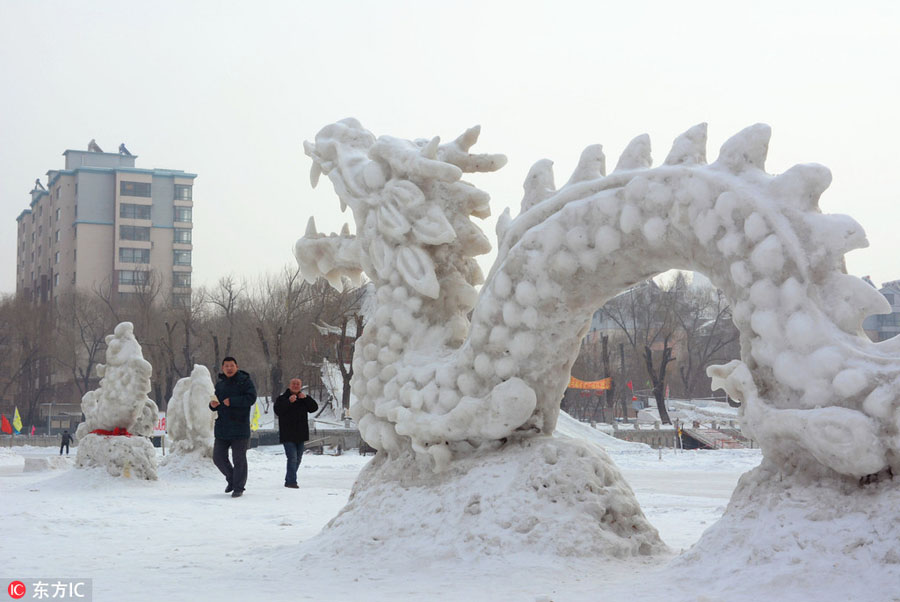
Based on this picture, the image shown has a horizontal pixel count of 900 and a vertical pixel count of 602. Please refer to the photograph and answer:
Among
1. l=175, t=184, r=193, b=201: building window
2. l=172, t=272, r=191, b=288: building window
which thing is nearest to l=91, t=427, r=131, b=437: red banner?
l=172, t=272, r=191, b=288: building window

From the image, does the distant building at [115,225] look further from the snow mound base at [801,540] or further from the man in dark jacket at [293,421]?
the snow mound base at [801,540]

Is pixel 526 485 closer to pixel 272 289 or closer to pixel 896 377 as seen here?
pixel 896 377

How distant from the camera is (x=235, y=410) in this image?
8.15 meters

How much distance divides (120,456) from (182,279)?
139 feet

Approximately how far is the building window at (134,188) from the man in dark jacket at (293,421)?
4340 cm

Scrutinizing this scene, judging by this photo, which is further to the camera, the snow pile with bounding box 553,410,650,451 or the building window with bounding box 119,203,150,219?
the building window with bounding box 119,203,150,219

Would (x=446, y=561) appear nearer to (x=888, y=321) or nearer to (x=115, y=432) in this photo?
(x=115, y=432)

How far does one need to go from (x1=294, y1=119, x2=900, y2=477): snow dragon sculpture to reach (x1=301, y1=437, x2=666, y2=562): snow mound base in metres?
0.19

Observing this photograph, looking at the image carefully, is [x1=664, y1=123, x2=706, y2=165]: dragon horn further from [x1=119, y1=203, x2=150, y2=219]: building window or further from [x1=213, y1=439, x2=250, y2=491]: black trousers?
[x1=119, y1=203, x2=150, y2=219]: building window

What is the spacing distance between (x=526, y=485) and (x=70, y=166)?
5222 centimetres

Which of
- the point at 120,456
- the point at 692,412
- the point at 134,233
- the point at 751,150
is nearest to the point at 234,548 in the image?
the point at 751,150

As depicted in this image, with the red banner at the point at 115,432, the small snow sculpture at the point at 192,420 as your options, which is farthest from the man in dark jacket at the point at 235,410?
→ the small snow sculpture at the point at 192,420

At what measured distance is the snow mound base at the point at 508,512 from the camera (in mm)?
3924

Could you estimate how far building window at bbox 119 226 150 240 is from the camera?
160ft
